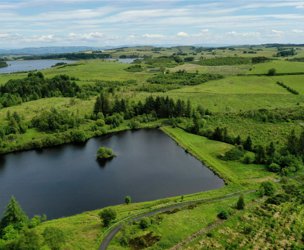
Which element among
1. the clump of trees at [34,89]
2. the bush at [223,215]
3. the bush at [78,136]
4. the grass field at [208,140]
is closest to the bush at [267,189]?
the grass field at [208,140]

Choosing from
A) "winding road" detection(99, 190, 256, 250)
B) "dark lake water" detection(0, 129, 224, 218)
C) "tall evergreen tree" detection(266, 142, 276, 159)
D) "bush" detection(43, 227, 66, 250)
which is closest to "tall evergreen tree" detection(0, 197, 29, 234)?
"dark lake water" detection(0, 129, 224, 218)

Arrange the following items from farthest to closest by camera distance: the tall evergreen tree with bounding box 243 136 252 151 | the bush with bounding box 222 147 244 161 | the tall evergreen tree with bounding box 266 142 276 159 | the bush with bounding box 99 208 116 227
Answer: the tall evergreen tree with bounding box 243 136 252 151 < the bush with bounding box 222 147 244 161 < the tall evergreen tree with bounding box 266 142 276 159 < the bush with bounding box 99 208 116 227

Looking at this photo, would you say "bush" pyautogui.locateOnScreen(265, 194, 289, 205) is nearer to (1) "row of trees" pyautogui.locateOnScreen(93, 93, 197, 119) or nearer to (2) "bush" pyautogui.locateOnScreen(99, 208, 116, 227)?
(2) "bush" pyautogui.locateOnScreen(99, 208, 116, 227)

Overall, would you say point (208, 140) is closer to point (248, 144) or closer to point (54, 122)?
point (248, 144)

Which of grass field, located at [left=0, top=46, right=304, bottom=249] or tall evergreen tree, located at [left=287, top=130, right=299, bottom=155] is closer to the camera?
grass field, located at [left=0, top=46, right=304, bottom=249]

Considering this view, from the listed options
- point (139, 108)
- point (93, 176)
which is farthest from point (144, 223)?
point (139, 108)
